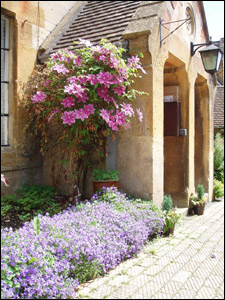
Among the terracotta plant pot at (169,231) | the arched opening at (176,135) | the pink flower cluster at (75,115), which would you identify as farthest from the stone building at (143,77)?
the pink flower cluster at (75,115)

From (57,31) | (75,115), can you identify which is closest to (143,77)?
(75,115)

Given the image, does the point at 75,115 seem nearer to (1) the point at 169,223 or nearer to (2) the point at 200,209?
(1) the point at 169,223

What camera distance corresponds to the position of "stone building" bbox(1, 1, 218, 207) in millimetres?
5773

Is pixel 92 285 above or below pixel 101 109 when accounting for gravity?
below

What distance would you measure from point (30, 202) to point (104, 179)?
4.61ft

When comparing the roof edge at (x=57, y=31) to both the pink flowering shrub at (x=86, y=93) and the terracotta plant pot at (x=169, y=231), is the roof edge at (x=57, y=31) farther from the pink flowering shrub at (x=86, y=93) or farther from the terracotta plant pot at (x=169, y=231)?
the terracotta plant pot at (x=169, y=231)

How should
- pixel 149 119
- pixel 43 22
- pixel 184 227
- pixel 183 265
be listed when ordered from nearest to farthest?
pixel 183 265, pixel 149 119, pixel 184 227, pixel 43 22

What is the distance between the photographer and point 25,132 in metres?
6.28

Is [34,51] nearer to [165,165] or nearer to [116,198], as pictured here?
[116,198]

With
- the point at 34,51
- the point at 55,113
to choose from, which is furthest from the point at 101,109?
the point at 34,51

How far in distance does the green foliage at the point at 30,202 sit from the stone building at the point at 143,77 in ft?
1.00

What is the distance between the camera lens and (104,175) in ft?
18.2

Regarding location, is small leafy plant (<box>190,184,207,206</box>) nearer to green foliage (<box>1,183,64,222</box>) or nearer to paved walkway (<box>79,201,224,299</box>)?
paved walkway (<box>79,201,224,299</box>)

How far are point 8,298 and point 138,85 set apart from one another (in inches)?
168
